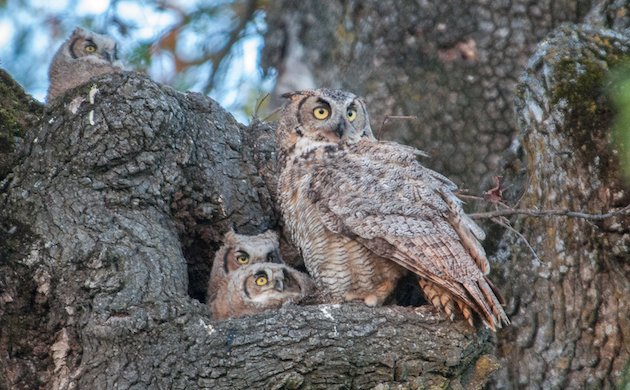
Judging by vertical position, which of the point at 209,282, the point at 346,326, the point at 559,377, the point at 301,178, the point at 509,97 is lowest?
the point at 559,377

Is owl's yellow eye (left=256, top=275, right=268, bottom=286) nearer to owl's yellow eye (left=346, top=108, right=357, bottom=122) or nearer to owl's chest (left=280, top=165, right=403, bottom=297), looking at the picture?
owl's chest (left=280, top=165, right=403, bottom=297)

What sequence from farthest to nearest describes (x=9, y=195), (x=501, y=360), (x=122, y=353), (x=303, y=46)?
(x=303, y=46)
(x=501, y=360)
(x=9, y=195)
(x=122, y=353)

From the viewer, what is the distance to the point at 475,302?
3.48 m

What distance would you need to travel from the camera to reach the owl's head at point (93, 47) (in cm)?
555

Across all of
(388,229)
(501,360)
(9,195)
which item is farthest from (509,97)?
(9,195)

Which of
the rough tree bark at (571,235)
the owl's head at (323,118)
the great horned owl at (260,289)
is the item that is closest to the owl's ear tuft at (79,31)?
the owl's head at (323,118)

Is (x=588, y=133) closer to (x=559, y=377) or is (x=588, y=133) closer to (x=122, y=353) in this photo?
(x=559, y=377)

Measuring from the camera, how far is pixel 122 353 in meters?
3.50

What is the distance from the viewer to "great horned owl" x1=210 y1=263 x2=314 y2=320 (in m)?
4.20

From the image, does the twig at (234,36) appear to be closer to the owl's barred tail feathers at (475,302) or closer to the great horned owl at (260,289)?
the great horned owl at (260,289)

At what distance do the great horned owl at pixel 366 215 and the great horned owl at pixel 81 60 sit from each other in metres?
1.55

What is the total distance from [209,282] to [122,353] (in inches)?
46.0

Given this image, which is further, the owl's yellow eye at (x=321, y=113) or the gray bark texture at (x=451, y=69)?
the gray bark texture at (x=451, y=69)

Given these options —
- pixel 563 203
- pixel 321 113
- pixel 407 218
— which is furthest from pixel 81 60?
pixel 563 203
